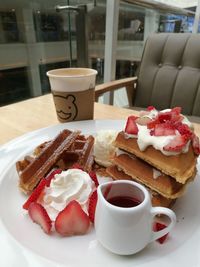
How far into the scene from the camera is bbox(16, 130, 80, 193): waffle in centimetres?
76

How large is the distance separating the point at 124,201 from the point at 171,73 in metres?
1.66

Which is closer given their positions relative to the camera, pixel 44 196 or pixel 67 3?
pixel 44 196

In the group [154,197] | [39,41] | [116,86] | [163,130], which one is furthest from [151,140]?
[39,41]

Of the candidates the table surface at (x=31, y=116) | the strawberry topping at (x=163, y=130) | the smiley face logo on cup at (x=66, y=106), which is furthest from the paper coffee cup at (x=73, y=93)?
the strawberry topping at (x=163, y=130)

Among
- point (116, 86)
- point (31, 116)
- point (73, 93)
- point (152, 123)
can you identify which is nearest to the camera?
point (152, 123)

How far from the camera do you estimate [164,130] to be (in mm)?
706

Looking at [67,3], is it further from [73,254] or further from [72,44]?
[73,254]

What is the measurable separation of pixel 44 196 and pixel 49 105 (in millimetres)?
839

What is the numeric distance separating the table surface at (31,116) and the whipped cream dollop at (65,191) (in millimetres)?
427

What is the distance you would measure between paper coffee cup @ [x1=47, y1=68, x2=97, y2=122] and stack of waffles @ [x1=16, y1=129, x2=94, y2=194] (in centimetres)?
18

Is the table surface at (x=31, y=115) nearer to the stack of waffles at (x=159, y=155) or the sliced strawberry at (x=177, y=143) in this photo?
the stack of waffles at (x=159, y=155)

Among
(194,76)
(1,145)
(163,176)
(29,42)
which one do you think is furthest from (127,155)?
(29,42)

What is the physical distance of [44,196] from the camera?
71cm

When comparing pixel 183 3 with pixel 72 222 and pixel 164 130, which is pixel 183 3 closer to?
pixel 164 130
